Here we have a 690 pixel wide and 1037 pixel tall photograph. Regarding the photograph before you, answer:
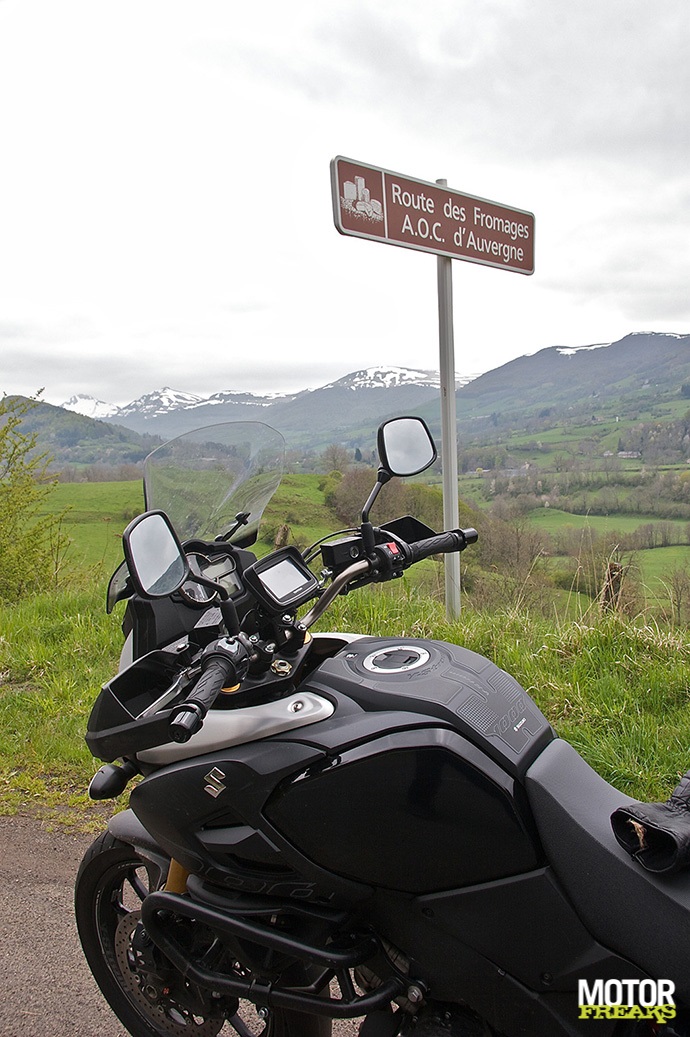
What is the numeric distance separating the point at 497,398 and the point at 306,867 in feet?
31.3

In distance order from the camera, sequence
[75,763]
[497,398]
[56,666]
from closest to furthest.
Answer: [75,763] → [56,666] → [497,398]

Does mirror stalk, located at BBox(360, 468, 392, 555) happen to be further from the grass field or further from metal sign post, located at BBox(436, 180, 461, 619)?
metal sign post, located at BBox(436, 180, 461, 619)

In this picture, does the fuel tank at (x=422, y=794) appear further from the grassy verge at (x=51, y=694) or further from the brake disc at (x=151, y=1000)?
the grassy verge at (x=51, y=694)

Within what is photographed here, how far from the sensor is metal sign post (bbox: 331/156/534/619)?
360 centimetres

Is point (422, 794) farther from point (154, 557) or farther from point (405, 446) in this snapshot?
point (405, 446)

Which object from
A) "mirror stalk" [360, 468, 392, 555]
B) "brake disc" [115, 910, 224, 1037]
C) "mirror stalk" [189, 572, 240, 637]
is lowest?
"brake disc" [115, 910, 224, 1037]

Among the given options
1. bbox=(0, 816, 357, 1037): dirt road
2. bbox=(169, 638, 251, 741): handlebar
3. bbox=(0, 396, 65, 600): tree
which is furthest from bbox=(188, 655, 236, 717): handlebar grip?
bbox=(0, 396, 65, 600): tree

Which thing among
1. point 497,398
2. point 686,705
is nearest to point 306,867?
point 686,705

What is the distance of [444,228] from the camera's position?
4016 millimetres

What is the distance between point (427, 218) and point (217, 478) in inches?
106

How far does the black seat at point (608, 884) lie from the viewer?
1185 millimetres

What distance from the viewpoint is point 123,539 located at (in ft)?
4.06

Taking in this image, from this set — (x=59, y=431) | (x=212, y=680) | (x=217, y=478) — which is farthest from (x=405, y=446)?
(x=59, y=431)

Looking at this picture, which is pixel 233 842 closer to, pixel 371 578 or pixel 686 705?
pixel 371 578
